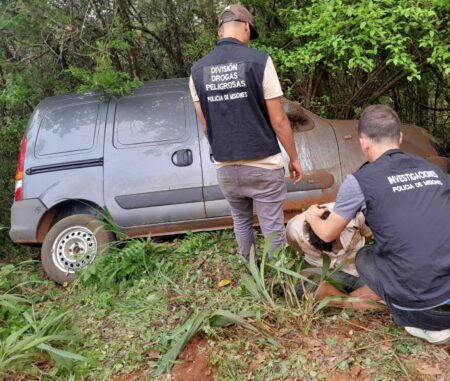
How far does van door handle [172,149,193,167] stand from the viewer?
4.18 m

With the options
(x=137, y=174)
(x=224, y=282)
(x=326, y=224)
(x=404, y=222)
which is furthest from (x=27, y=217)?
(x=404, y=222)

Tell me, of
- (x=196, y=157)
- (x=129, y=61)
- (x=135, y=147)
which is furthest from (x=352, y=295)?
(x=129, y=61)

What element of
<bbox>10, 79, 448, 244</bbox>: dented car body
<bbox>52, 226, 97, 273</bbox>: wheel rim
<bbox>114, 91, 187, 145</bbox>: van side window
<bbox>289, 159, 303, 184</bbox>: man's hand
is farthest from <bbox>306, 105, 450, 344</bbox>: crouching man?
<bbox>52, 226, 97, 273</bbox>: wheel rim

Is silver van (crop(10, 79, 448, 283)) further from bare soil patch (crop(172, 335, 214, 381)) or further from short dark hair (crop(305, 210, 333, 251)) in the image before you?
bare soil patch (crop(172, 335, 214, 381))

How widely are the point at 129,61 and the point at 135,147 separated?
8.31 feet

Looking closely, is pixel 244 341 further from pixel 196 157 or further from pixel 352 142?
Result: pixel 352 142

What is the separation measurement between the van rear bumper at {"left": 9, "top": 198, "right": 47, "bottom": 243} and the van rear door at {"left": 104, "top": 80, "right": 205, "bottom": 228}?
71 centimetres

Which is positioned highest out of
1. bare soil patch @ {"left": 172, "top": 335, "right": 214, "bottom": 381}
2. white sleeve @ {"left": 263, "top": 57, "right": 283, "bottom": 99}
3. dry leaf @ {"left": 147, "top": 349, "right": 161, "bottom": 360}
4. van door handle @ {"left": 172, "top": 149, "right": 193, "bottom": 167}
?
white sleeve @ {"left": 263, "top": 57, "right": 283, "bottom": 99}

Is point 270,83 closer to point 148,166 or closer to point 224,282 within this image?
point 224,282

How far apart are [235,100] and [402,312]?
5.27 ft

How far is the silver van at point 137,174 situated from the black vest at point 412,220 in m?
1.91

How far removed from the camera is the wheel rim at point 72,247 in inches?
166

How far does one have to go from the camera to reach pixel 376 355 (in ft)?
7.63

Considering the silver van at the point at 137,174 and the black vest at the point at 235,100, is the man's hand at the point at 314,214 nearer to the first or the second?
the black vest at the point at 235,100
